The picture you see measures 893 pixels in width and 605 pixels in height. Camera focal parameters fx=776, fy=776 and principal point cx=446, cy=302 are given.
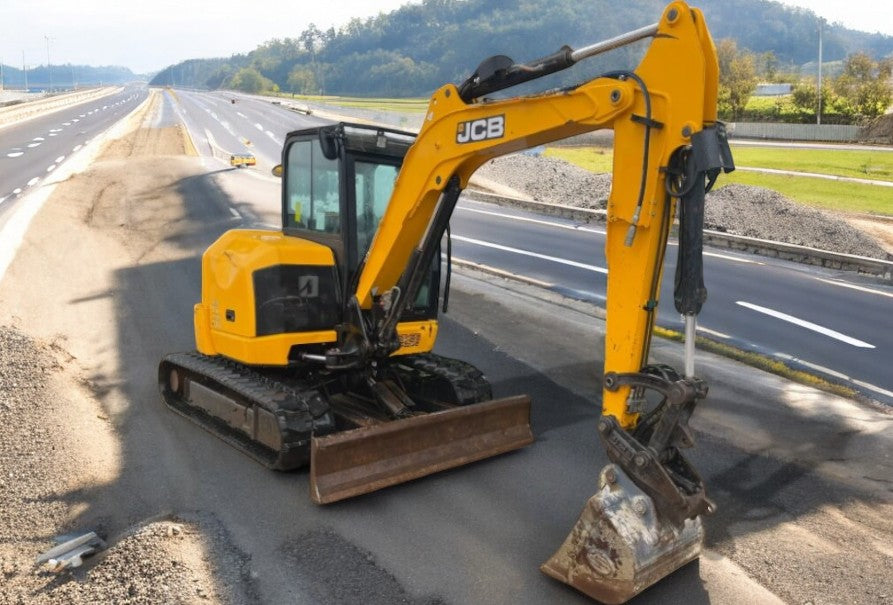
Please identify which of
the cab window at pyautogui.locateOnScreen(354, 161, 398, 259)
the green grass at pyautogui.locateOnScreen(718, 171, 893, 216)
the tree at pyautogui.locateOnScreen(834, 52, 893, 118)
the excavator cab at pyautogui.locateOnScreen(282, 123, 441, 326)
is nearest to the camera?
the excavator cab at pyautogui.locateOnScreen(282, 123, 441, 326)

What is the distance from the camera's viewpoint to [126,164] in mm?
27219

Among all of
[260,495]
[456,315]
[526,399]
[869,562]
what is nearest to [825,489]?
[869,562]

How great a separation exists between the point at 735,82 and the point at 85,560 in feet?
Answer: 208

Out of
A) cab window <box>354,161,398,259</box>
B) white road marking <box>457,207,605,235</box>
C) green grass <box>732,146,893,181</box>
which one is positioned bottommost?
white road marking <box>457,207,605,235</box>

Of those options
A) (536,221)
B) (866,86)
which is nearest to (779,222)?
(536,221)

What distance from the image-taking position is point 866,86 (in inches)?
2060

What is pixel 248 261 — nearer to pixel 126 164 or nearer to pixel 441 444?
pixel 441 444

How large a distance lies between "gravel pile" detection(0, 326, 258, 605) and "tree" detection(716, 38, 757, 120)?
2351 inches

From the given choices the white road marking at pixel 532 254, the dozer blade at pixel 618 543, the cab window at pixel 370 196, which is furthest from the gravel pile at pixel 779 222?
the dozer blade at pixel 618 543

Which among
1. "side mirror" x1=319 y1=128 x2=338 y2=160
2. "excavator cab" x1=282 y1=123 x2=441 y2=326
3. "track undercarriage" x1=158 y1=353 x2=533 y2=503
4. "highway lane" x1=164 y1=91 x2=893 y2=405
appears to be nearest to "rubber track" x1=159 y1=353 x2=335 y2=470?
"track undercarriage" x1=158 y1=353 x2=533 y2=503

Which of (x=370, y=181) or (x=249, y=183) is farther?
(x=249, y=183)

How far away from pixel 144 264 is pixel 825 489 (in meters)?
12.7

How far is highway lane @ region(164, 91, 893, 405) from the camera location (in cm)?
1186

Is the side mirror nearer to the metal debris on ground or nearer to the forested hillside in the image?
the metal debris on ground
